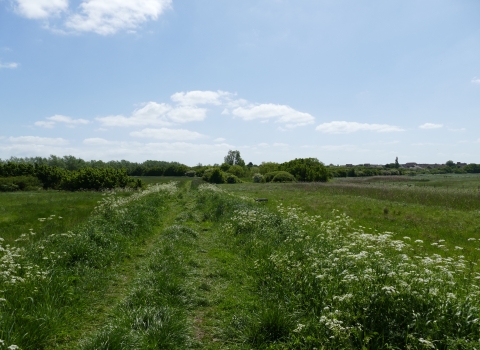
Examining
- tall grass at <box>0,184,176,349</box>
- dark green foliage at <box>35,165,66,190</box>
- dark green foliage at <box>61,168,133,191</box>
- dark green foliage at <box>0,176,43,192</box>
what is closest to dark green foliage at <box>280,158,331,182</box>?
dark green foliage at <box>61,168,133,191</box>

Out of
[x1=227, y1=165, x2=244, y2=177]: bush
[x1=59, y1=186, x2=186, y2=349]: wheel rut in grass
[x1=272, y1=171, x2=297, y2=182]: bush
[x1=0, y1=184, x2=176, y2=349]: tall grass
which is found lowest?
[x1=59, y1=186, x2=186, y2=349]: wheel rut in grass

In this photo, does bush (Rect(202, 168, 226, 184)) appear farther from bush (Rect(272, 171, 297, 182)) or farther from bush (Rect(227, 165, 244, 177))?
bush (Rect(227, 165, 244, 177))

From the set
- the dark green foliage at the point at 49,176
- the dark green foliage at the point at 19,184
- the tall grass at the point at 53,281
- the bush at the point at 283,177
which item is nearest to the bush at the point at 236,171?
the bush at the point at 283,177

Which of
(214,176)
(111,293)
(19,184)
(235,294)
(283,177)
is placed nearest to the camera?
(111,293)

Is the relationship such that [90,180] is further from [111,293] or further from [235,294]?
[235,294]

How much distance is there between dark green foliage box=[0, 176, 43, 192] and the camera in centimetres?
4341

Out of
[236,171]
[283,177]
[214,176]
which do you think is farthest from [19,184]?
[236,171]

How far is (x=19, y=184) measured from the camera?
4553 cm

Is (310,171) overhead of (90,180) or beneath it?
overhead

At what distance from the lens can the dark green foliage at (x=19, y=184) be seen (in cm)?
4341

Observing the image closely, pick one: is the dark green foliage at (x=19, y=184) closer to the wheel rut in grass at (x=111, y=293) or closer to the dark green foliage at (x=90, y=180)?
the dark green foliage at (x=90, y=180)

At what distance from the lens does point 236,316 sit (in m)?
5.96

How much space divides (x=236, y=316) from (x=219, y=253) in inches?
187

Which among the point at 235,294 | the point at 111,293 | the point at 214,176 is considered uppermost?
the point at 214,176
